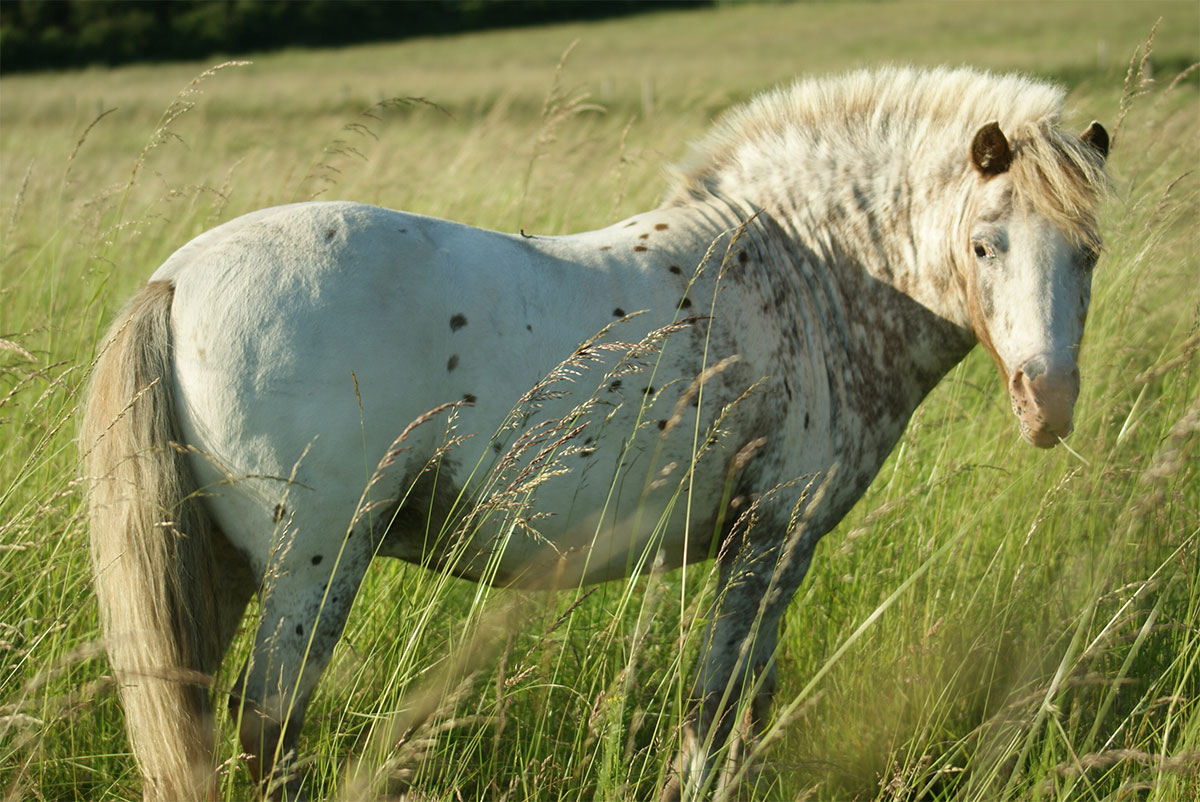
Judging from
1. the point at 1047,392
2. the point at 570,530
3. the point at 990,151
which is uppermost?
the point at 990,151

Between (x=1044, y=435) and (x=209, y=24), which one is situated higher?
(x=209, y=24)

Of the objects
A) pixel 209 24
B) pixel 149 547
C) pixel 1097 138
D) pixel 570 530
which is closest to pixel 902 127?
pixel 1097 138

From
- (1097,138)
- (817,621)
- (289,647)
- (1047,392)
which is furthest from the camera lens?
(817,621)

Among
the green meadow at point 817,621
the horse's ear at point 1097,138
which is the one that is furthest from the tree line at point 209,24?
the horse's ear at point 1097,138

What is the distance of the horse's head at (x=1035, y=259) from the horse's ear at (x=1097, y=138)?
0.01 meters

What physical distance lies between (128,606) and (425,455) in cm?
74

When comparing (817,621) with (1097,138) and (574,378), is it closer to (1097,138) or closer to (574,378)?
(574,378)

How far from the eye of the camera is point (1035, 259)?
91.5 inches

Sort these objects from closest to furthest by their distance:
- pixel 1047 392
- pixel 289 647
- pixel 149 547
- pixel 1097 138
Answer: pixel 149 547 < pixel 289 647 < pixel 1047 392 < pixel 1097 138

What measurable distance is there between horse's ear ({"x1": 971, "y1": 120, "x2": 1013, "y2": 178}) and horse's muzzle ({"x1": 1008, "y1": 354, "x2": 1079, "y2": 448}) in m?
0.59

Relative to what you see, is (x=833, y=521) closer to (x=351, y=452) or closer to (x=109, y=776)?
(x=351, y=452)

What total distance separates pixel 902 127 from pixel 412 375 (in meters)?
1.76

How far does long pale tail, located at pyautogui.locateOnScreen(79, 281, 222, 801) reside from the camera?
194 cm

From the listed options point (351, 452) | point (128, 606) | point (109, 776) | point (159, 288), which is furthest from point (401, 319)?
point (109, 776)
